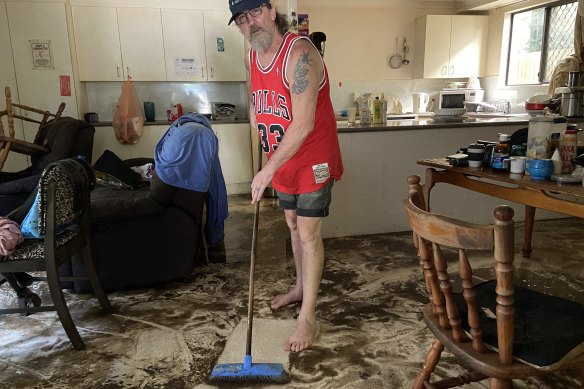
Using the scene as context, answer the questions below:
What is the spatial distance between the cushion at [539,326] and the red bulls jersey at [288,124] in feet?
2.57

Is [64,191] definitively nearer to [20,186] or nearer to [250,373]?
[250,373]

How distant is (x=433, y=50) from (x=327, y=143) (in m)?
4.62

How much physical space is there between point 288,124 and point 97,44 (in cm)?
386

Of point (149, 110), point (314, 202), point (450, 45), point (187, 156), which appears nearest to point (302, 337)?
point (314, 202)

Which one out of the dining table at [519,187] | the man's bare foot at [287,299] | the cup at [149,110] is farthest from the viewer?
the cup at [149,110]

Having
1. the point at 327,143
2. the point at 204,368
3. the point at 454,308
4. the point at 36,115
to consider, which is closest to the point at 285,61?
the point at 327,143

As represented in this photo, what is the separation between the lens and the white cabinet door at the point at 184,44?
4.65m

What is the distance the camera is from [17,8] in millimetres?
4219

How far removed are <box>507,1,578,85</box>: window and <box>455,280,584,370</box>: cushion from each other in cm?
448

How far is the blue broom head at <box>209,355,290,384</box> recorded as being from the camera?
5.12ft

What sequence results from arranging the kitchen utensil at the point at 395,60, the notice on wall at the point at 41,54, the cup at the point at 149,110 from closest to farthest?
1. the notice on wall at the point at 41,54
2. the cup at the point at 149,110
3. the kitchen utensil at the point at 395,60

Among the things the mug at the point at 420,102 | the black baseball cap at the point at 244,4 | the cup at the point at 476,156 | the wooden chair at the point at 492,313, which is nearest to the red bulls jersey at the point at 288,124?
the black baseball cap at the point at 244,4

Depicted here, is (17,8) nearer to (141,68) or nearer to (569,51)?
(141,68)

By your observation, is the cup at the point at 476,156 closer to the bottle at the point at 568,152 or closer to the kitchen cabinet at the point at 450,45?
the bottle at the point at 568,152
